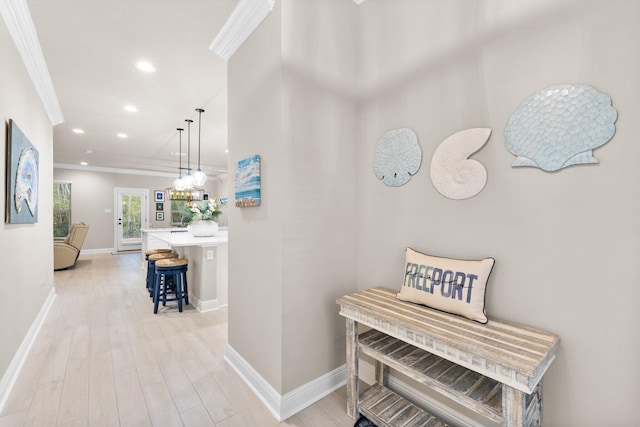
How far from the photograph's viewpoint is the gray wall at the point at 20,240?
1.99 metres

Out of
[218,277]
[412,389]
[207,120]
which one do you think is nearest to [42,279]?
[218,277]

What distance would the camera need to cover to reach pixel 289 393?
1.76m

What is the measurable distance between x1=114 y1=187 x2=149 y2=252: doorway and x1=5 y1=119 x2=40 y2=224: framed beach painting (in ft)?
23.2

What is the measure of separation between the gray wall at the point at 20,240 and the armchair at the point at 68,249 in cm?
282

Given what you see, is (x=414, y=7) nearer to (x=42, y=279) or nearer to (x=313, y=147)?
(x=313, y=147)

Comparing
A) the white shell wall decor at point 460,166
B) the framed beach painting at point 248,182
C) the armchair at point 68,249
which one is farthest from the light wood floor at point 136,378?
the armchair at point 68,249

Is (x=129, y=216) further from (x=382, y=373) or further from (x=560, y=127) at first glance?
(x=560, y=127)

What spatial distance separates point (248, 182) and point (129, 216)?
9.40 meters

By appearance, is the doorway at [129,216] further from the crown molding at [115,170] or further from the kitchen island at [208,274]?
the kitchen island at [208,274]

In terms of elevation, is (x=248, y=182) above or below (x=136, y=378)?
above

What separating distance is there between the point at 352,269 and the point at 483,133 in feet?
4.07

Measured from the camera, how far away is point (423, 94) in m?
1.73

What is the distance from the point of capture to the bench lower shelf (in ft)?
5.04

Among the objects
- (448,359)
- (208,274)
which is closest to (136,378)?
(208,274)
